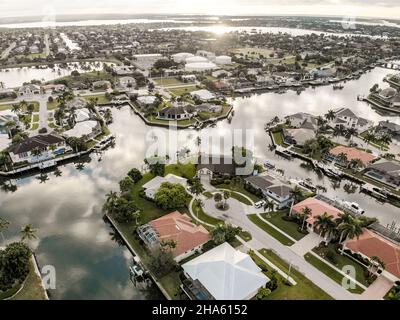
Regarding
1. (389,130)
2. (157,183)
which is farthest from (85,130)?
(389,130)

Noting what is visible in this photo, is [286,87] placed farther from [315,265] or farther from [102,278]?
[102,278]

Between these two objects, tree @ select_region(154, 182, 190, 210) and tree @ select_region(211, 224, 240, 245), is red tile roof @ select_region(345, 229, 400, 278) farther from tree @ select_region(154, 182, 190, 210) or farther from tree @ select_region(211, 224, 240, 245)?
tree @ select_region(154, 182, 190, 210)

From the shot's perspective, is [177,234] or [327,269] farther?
[177,234]

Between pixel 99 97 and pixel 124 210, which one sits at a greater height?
pixel 99 97

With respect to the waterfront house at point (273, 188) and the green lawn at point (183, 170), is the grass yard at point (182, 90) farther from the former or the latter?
the waterfront house at point (273, 188)

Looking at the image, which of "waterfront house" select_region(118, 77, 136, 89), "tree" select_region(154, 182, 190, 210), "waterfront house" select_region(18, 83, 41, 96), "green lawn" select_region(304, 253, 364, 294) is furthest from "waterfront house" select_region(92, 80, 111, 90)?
"green lawn" select_region(304, 253, 364, 294)

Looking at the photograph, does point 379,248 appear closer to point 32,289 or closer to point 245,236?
point 245,236
